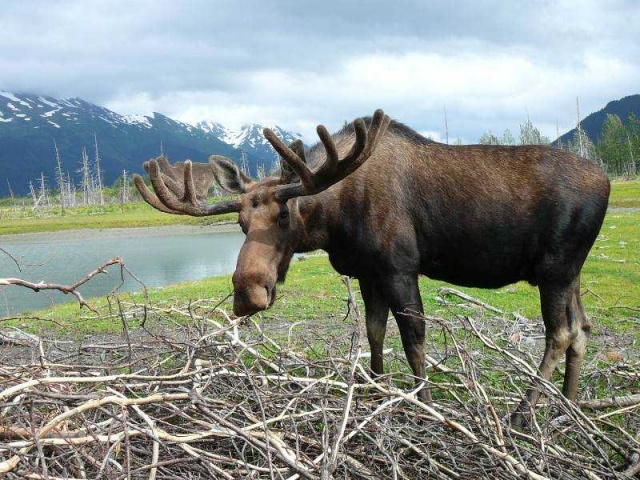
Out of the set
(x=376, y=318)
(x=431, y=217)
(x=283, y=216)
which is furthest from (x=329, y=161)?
(x=376, y=318)

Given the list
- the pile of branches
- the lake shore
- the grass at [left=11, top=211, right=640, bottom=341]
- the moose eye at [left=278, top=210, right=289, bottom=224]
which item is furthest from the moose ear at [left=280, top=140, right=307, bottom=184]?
the lake shore

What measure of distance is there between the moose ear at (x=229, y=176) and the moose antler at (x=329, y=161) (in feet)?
2.28

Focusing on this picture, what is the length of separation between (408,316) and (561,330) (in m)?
1.40

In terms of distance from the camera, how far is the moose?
488 cm

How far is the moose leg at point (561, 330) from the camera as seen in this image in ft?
16.4

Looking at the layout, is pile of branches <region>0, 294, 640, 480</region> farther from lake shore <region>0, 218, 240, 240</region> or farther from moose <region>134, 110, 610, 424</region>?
lake shore <region>0, 218, 240, 240</region>

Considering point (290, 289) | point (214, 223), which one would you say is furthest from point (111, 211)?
point (290, 289)

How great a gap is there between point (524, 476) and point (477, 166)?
2874 mm

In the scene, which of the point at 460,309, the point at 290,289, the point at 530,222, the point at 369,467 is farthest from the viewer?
the point at 290,289

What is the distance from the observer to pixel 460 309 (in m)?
9.57

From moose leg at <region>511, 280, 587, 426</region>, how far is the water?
785 cm

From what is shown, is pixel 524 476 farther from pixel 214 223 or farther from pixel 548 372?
pixel 214 223

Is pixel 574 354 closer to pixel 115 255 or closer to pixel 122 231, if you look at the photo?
pixel 115 255

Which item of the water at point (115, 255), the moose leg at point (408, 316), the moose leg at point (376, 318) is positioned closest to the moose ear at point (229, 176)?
the moose leg at point (376, 318)
